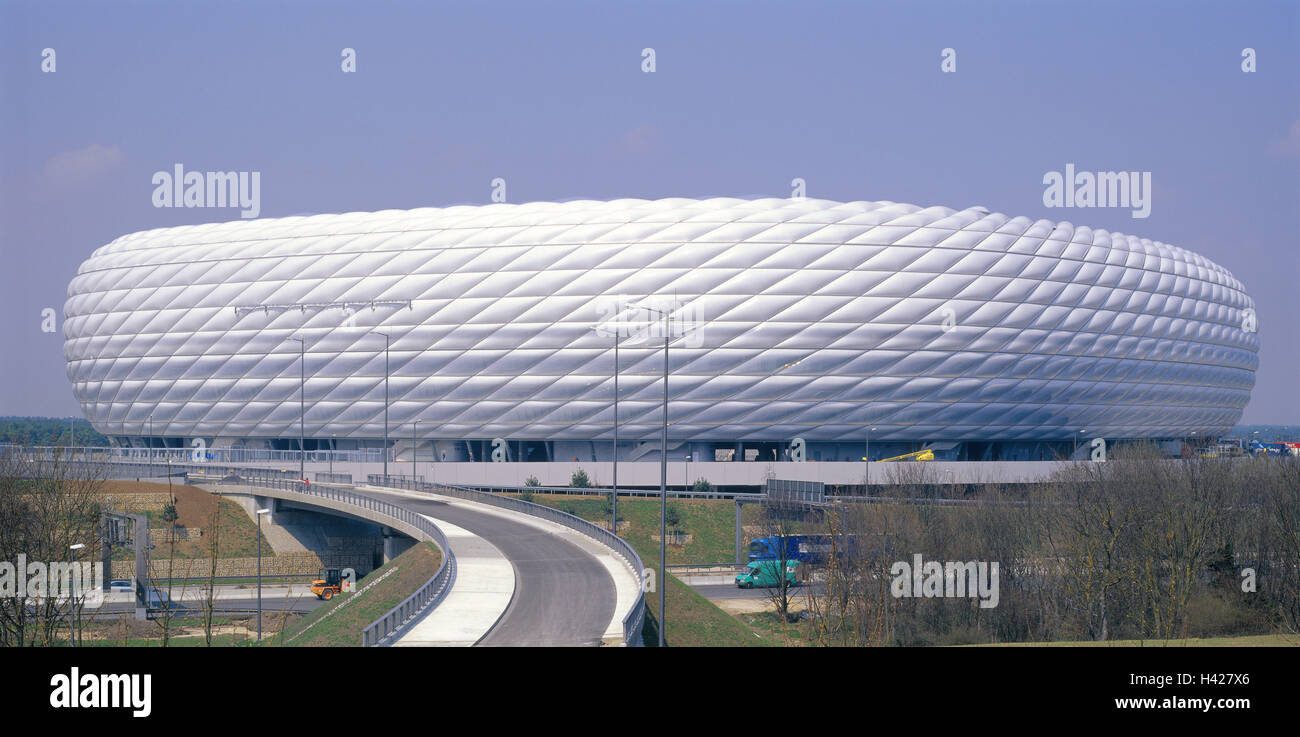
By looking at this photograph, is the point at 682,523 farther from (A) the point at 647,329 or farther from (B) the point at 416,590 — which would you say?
(B) the point at 416,590

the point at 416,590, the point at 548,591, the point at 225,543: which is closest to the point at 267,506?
the point at 225,543

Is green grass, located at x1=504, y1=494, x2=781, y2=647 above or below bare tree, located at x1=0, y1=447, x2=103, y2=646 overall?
below

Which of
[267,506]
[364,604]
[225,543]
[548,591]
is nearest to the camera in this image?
[548,591]

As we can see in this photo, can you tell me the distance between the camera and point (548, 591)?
25.9 m

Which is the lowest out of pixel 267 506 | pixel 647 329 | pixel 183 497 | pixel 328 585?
pixel 328 585

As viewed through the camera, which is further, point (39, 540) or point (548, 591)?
point (39, 540)

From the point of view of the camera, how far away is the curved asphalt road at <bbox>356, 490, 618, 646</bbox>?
2148 cm

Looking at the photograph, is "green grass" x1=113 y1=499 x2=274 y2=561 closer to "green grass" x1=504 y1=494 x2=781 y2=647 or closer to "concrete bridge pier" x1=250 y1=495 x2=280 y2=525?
"concrete bridge pier" x1=250 y1=495 x2=280 y2=525

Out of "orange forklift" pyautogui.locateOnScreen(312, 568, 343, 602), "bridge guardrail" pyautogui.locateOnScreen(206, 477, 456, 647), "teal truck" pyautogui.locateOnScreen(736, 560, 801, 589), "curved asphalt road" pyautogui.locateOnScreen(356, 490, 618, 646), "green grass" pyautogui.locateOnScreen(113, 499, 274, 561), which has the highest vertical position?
"bridge guardrail" pyautogui.locateOnScreen(206, 477, 456, 647)

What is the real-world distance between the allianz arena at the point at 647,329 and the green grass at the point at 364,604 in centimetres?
3427

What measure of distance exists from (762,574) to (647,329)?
29.1m

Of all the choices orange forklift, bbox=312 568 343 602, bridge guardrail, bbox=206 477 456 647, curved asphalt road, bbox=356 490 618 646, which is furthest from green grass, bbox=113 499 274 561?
curved asphalt road, bbox=356 490 618 646

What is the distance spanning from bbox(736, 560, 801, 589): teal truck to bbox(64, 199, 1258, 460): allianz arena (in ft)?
80.8
